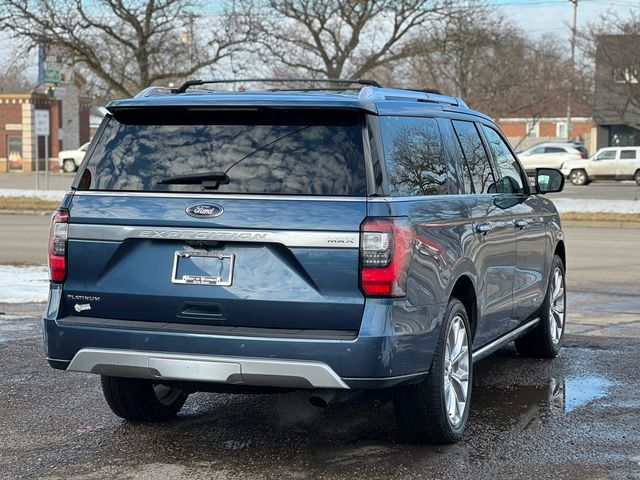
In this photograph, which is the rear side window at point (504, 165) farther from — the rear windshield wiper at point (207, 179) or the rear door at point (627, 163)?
the rear door at point (627, 163)

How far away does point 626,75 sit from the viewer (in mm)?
43125

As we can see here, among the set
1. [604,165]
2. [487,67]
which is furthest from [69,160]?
[604,165]

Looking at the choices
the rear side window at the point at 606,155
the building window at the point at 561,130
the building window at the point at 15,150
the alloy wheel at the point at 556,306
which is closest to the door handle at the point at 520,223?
the alloy wheel at the point at 556,306

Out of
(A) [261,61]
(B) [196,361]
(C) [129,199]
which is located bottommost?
(B) [196,361]

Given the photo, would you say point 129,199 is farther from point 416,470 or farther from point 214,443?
point 416,470

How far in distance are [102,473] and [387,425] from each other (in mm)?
1696

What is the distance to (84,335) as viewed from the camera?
5.15 m

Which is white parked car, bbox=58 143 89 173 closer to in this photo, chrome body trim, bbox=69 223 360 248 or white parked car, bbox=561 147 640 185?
white parked car, bbox=561 147 640 185

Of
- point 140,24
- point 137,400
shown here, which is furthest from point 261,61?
point 137,400

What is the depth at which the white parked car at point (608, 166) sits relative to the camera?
4334 cm

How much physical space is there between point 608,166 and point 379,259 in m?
40.8

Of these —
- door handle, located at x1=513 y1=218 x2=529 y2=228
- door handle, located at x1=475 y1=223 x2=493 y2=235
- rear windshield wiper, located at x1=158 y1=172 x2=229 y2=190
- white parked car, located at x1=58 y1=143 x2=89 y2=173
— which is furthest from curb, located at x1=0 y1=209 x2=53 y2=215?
white parked car, located at x1=58 y1=143 x2=89 y2=173

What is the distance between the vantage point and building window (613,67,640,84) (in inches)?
1580

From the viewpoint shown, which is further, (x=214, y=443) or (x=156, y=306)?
(x=214, y=443)
